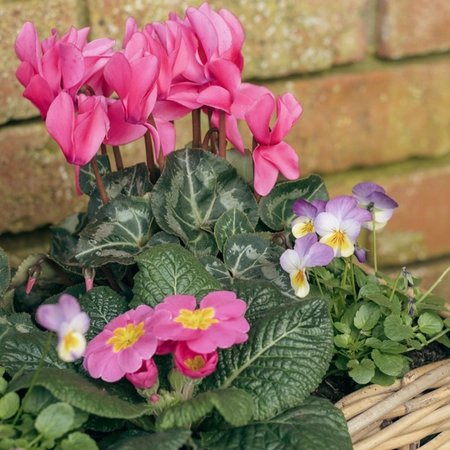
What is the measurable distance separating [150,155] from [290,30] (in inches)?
24.2

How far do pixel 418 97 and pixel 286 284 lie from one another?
2.77 feet

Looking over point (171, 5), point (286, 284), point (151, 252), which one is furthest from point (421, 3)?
point (151, 252)

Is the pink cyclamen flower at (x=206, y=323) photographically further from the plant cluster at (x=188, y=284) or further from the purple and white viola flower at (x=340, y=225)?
the purple and white viola flower at (x=340, y=225)

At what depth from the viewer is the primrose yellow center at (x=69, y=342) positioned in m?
0.58

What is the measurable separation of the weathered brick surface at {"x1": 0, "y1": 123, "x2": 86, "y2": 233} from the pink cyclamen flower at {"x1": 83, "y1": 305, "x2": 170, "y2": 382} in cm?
67

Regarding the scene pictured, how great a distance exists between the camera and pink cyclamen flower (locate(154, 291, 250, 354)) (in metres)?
0.68

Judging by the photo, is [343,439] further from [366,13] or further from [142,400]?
[366,13]

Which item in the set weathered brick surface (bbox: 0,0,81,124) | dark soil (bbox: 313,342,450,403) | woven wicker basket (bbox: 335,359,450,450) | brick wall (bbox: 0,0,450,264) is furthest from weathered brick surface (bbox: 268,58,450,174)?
woven wicker basket (bbox: 335,359,450,450)

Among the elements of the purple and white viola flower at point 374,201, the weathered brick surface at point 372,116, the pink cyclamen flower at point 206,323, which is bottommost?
the weathered brick surface at point 372,116

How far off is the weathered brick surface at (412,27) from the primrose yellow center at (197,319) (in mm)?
989

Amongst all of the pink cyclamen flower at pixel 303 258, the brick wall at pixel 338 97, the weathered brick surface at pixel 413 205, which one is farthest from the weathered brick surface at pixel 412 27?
the pink cyclamen flower at pixel 303 258

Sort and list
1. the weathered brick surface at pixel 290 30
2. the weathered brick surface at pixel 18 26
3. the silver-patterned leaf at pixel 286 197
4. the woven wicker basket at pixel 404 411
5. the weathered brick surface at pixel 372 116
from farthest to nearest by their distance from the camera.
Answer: the weathered brick surface at pixel 372 116 < the weathered brick surface at pixel 290 30 < the weathered brick surface at pixel 18 26 < the silver-patterned leaf at pixel 286 197 < the woven wicker basket at pixel 404 411

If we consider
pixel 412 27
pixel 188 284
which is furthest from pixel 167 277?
pixel 412 27

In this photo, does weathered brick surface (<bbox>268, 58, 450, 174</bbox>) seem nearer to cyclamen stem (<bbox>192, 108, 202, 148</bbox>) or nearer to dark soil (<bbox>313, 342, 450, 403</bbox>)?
cyclamen stem (<bbox>192, 108, 202, 148</bbox>)
